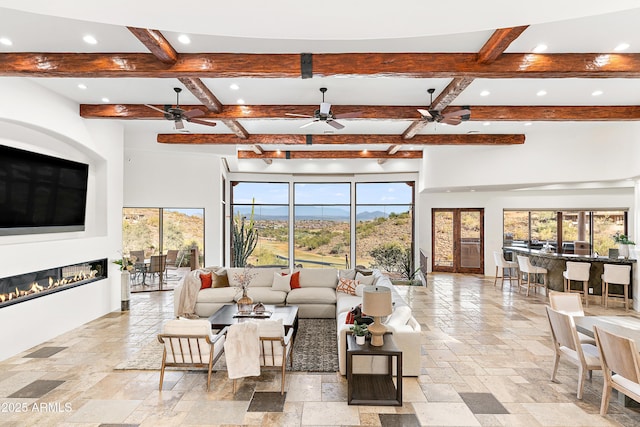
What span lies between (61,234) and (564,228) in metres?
13.4

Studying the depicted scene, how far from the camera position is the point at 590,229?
11.6 meters

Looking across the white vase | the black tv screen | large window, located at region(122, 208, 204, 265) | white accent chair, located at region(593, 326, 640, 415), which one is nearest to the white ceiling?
the black tv screen

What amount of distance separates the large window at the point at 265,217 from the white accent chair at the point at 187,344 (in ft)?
28.9

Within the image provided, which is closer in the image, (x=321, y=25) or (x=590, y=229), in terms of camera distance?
(x=321, y=25)

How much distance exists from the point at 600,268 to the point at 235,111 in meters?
8.59

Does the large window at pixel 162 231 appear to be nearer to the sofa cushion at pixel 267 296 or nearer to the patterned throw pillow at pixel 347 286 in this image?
the sofa cushion at pixel 267 296

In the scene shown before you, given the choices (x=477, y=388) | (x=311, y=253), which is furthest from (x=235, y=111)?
(x=311, y=253)

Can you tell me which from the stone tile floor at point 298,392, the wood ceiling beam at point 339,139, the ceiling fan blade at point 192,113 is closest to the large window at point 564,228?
the wood ceiling beam at point 339,139

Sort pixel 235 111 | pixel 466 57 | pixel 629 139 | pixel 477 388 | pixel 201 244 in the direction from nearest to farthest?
pixel 477 388, pixel 466 57, pixel 235 111, pixel 629 139, pixel 201 244

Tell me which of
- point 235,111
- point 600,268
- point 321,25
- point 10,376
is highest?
point 235,111

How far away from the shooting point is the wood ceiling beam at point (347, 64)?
452 centimetres

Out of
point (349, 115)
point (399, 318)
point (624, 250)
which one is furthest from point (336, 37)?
point (624, 250)

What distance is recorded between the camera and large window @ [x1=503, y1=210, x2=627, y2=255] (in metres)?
11.3

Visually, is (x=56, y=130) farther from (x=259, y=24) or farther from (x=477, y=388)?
(x=477, y=388)
